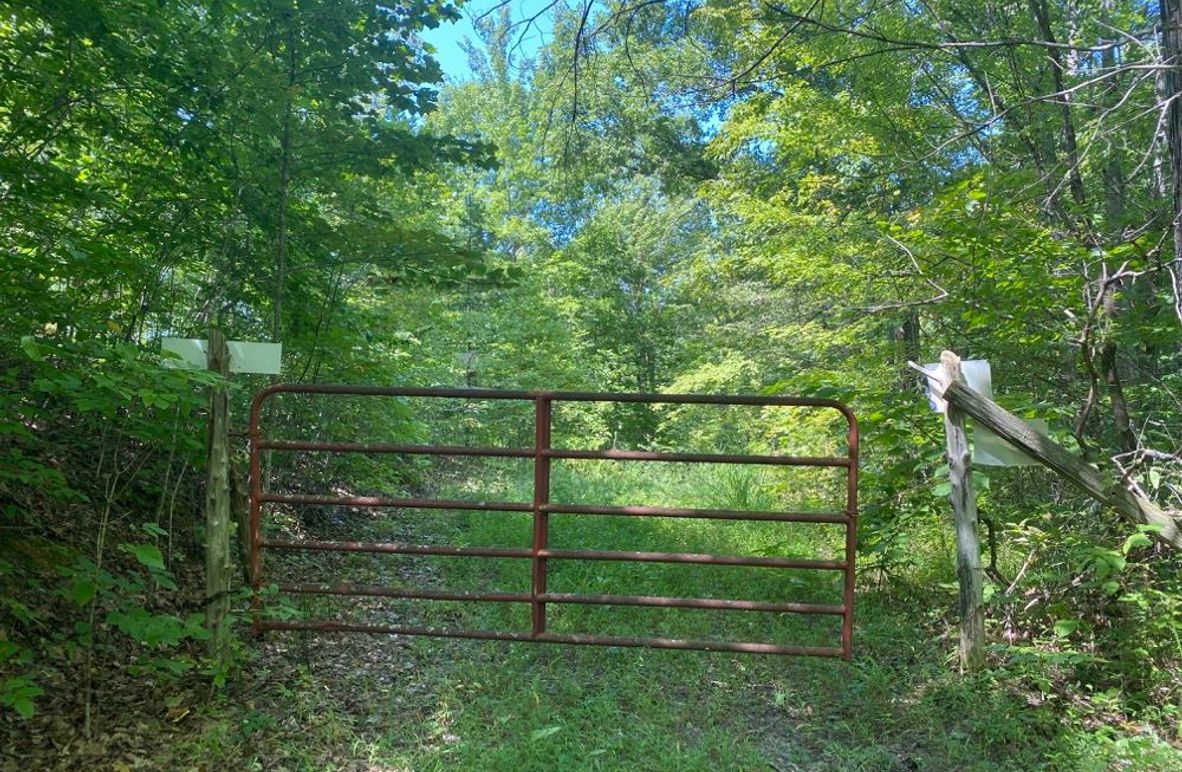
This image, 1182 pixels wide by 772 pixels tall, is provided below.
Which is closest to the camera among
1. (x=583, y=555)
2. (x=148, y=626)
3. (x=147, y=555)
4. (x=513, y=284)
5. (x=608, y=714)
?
(x=147, y=555)

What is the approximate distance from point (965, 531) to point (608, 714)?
2015mm

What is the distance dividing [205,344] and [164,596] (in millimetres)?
1580

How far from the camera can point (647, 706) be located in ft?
10.6

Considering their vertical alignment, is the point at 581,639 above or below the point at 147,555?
below

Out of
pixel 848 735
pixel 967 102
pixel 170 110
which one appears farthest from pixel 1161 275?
pixel 170 110

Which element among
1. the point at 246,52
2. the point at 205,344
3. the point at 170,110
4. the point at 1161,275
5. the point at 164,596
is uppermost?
the point at 246,52

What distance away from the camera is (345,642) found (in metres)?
3.87

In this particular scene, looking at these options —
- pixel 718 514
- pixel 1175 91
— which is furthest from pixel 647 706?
pixel 1175 91

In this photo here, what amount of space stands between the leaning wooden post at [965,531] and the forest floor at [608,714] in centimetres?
15

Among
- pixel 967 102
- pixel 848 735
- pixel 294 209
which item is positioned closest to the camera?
pixel 848 735

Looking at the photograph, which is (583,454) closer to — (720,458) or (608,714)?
(720,458)

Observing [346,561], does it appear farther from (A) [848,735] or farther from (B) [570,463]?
(B) [570,463]

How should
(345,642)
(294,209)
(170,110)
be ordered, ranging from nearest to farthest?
(345,642), (170,110), (294,209)

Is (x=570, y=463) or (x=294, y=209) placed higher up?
(x=294, y=209)
